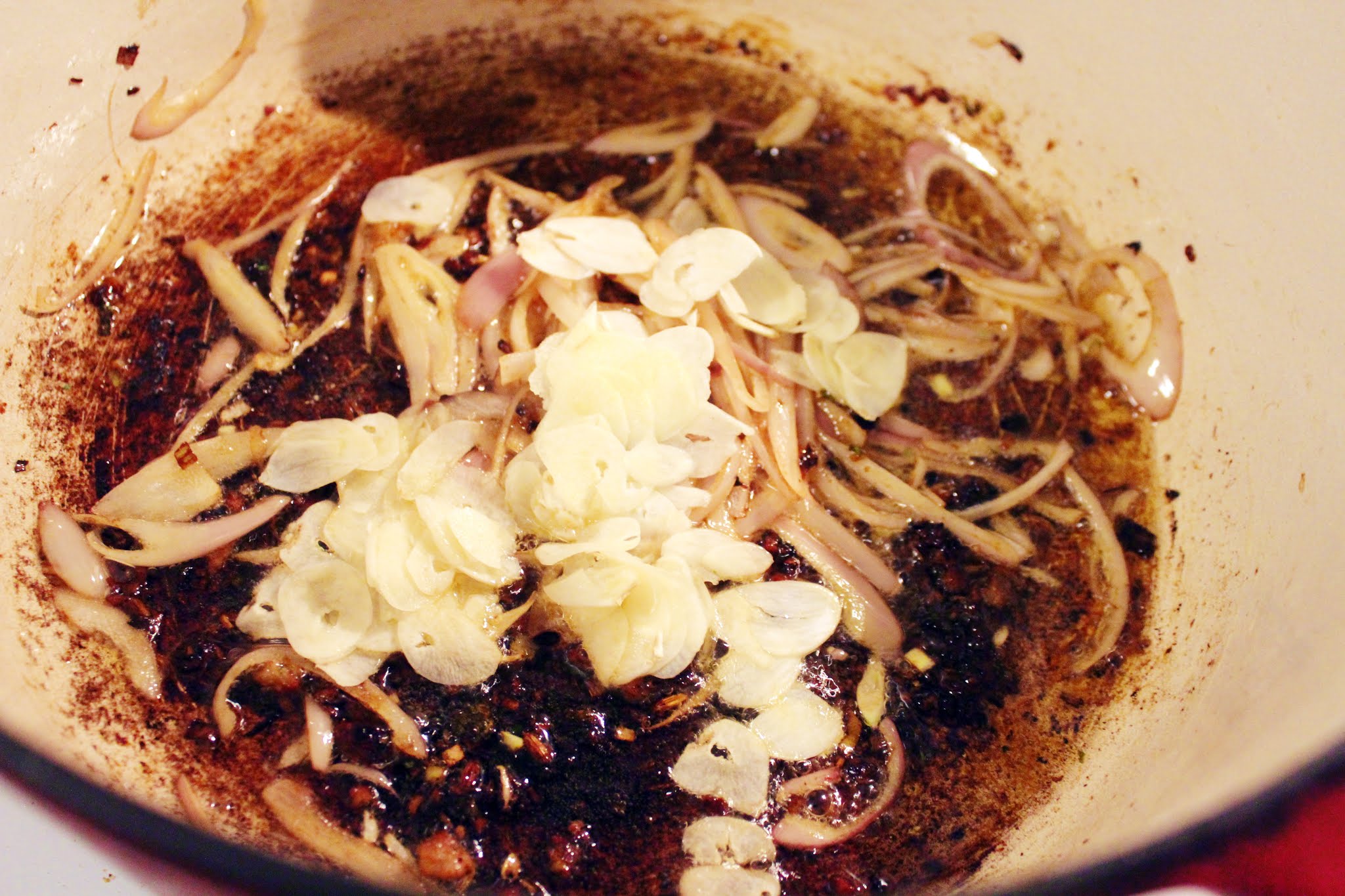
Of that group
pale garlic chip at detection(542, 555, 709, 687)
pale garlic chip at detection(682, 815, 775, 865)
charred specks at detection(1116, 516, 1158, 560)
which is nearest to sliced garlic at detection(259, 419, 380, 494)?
pale garlic chip at detection(542, 555, 709, 687)

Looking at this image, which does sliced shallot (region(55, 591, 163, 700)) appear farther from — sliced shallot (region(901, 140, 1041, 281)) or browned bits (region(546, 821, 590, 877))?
sliced shallot (region(901, 140, 1041, 281))

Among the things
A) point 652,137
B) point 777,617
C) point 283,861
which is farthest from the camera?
point 652,137

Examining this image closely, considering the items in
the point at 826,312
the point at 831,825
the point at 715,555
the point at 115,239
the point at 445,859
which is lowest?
the point at 831,825

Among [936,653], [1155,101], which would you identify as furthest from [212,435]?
[1155,101]

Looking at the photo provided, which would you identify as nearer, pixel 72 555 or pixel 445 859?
pixel 445 859

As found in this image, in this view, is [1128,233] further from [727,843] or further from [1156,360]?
[727,843]

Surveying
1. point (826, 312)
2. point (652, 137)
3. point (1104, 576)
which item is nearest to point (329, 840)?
point (826, 312)

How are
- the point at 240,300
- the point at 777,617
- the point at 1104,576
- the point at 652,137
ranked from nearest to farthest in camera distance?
the point at 777,617, the point at 1104,576, the point at 240,300, the point at 652,137

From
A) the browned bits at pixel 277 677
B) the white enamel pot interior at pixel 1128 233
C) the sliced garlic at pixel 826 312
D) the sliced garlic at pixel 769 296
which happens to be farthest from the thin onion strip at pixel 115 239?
the sliced garlic at pixel 826 312
